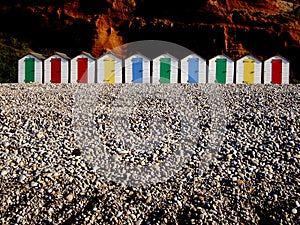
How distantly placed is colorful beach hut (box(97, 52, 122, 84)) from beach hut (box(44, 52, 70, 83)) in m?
1.49

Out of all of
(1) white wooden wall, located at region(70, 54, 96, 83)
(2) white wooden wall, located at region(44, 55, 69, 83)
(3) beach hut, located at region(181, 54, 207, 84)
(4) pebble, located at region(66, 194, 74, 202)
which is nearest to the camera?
(4) pebble, located at region(66, 194, 74, 202)

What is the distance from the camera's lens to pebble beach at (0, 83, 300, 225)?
441cm

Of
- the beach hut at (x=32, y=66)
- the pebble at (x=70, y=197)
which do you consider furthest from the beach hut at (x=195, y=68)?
the pebble at (x=70, y=197)

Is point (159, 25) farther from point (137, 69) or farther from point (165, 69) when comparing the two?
point (137, 69)

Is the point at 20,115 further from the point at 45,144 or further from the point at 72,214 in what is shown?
the point at 72,214

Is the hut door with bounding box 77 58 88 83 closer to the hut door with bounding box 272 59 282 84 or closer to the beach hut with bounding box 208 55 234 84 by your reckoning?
the beach hut with bounding box 208 55 234 84

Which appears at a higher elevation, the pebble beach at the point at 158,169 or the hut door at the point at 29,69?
the hut door at the point at 29,69

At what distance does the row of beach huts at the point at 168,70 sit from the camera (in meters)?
14.7

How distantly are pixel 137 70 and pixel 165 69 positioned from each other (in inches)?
45.8

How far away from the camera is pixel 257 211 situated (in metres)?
4.38

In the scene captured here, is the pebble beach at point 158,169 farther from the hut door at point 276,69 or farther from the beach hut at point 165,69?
the hut door at point 276,69

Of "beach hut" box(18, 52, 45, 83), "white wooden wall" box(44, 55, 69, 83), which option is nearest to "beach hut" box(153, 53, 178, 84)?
"white wooden wall" box(44, 55, 69, 83)

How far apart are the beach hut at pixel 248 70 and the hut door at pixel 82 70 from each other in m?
6.42

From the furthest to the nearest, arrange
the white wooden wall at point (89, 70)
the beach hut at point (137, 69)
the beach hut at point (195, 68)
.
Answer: the white wooden wall at point (89, 70) < the beach hut at point (195, 68) < the beach hut at point (137, 69)
